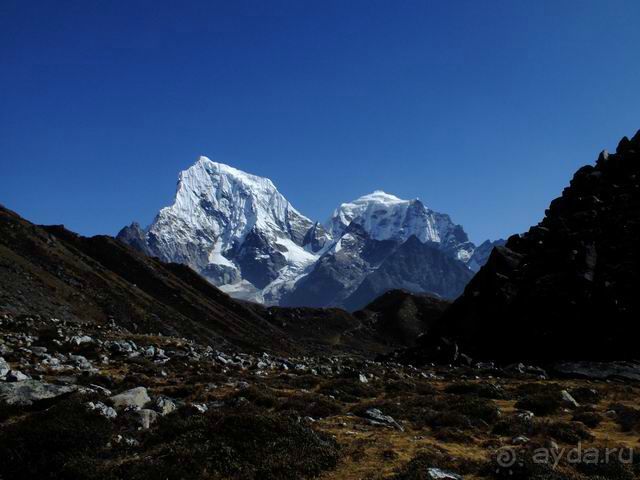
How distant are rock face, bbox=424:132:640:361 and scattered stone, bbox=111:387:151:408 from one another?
36.7 m

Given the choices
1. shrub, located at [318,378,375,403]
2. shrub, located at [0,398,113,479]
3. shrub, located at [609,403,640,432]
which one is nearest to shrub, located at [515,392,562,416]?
shrub, located at [609,403,640,432]

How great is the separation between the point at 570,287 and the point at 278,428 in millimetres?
39914

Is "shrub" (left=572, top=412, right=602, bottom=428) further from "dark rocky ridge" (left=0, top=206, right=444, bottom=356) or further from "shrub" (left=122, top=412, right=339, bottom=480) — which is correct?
"dark rocky ridge" (left=0, top=206, right=444, bottom=356)

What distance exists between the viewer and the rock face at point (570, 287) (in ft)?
135

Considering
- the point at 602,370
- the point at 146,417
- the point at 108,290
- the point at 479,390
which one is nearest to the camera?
the point at 146,417

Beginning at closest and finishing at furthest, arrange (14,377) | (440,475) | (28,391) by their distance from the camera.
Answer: (440,475) < (28,391) < (14,377)

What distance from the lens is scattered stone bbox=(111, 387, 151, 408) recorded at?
1513 centimetres

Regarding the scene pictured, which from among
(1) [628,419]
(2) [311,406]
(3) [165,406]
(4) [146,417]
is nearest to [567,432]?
(1) [628,419]

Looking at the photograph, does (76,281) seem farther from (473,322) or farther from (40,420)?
(40,420)

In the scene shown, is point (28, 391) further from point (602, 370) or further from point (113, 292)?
point (113, 292)

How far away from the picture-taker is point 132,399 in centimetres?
1559

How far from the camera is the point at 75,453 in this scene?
37.9ft

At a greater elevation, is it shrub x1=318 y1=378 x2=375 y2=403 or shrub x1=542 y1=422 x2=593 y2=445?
shrub x1=542 y1=422 x2=593 y2=445

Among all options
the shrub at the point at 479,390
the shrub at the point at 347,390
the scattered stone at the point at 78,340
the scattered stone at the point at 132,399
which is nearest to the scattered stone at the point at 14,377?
the scattered stone at the point at 132,399
